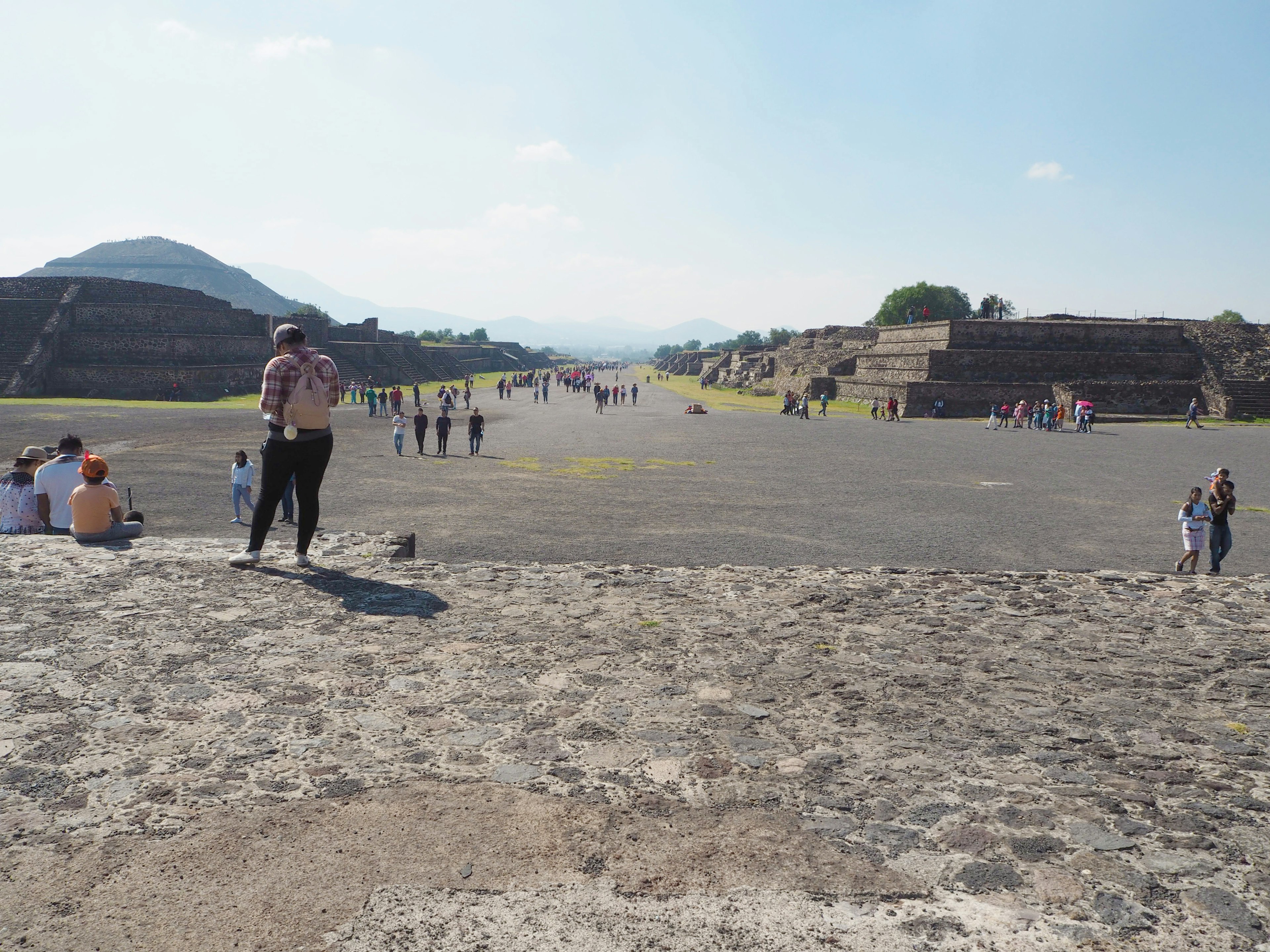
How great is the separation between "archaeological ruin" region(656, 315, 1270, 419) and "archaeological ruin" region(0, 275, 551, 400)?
1196 inches

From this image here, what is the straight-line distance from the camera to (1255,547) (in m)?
9.44

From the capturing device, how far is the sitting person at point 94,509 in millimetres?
5188

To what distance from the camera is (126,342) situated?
36.7 m

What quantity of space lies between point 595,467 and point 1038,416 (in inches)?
879

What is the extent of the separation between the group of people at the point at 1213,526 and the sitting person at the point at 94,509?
399 inches

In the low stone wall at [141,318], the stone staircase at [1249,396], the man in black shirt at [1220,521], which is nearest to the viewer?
the man in black shirt at [1220,521]

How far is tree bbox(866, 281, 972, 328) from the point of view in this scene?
8762cm

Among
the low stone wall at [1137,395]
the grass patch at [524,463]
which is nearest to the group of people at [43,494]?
the grass patch at [524,463]

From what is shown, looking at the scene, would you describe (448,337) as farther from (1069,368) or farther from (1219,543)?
A: (1219,543)

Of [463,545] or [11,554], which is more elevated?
[11,554]

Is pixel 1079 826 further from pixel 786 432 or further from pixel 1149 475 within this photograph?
pixel 786 432

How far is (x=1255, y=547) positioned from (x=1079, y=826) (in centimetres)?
946

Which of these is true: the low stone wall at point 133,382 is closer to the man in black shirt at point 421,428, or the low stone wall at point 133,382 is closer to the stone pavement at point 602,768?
the man in black shirt at point 421,428

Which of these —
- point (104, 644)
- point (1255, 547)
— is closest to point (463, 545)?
point (104, 644)
